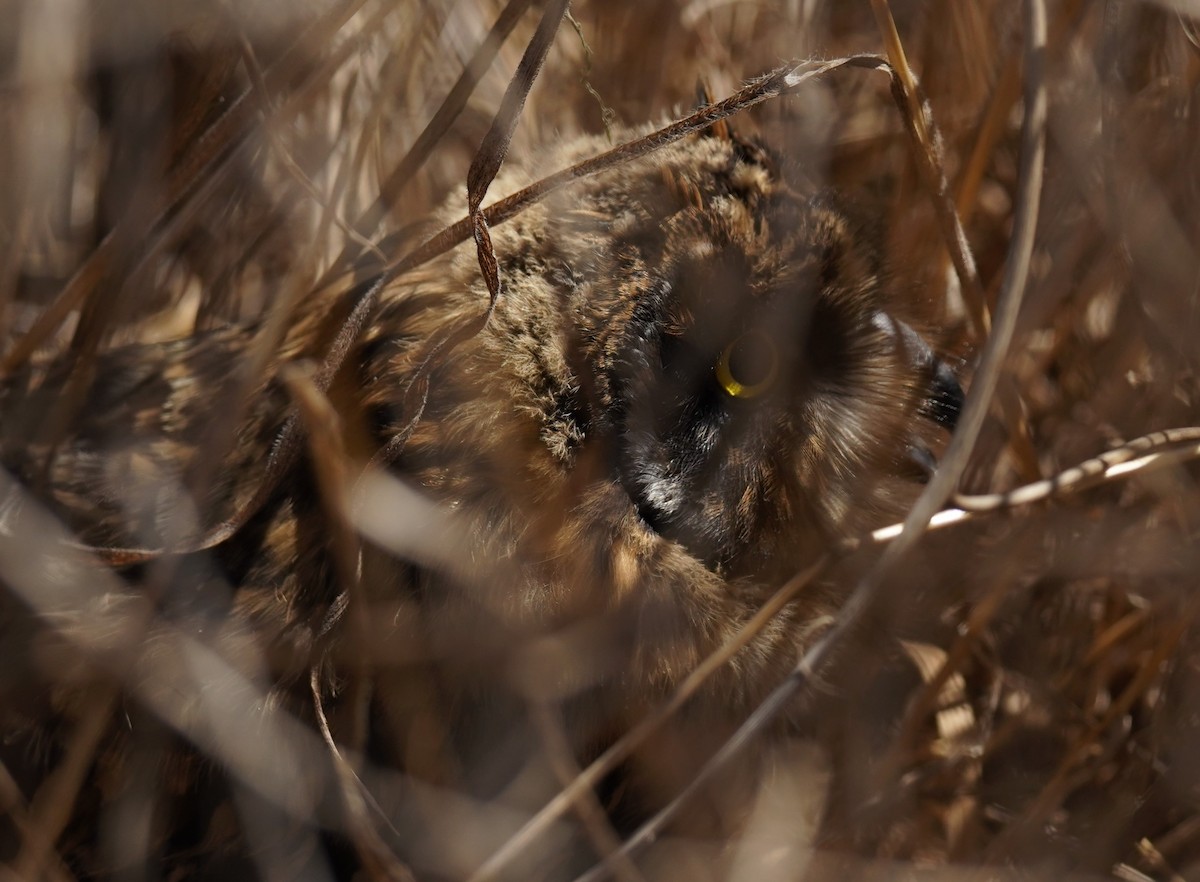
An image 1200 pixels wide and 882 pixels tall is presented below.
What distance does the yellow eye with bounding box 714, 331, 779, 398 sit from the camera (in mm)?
1218

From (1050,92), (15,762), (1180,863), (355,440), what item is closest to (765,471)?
(355,440)

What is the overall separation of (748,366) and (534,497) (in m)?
0.31

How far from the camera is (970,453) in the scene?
1133mm

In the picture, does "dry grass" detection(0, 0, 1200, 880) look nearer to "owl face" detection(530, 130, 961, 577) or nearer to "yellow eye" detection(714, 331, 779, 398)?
"owl face" detection(530, 130, 961, 577)

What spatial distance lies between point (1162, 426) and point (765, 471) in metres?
0.60

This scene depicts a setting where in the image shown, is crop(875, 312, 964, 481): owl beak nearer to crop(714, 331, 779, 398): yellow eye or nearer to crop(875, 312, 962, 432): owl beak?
crop(875, 312, 962, 432): owl beak

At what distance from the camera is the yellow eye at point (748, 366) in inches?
47.9

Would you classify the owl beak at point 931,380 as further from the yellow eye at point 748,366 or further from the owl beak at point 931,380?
the yellow eye at point 748,366

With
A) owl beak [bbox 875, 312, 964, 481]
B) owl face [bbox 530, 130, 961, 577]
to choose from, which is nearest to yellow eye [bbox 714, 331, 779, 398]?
owl face [bbox 530, 130, 961, 577]

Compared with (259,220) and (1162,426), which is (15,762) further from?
(1162,426)

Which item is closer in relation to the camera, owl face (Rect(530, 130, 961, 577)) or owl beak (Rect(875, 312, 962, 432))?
owl face (Rect(530, 130, 961, 577))

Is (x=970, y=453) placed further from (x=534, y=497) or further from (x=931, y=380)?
(x=534, y=497)

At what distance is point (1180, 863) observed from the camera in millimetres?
1366

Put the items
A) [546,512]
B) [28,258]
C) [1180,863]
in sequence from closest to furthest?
[546,512], [1180,863], [28,258]
